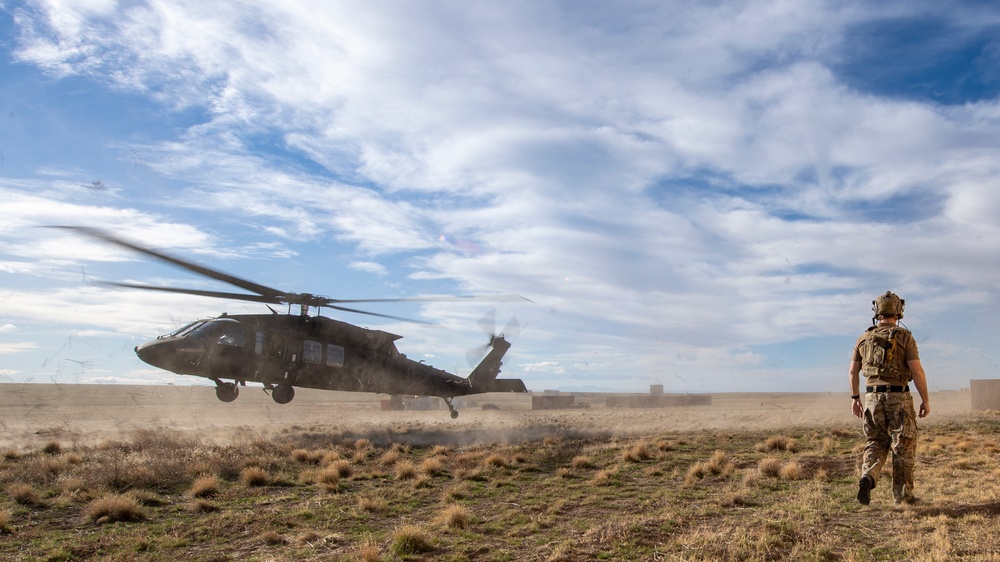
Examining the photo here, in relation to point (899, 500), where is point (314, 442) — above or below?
below

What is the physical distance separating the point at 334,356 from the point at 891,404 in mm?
17402

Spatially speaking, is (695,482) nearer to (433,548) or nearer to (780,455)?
(780,455)

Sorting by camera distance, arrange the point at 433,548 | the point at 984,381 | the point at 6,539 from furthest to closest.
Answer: the point at 984,381
the point at 6,539
the point at 433,548

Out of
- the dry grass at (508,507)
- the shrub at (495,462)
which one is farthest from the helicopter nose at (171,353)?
the shrub at (495,462)

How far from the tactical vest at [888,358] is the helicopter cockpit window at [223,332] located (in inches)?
662

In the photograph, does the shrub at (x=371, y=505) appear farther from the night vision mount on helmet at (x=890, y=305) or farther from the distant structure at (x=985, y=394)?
the distant structure at (x=985, y=394)

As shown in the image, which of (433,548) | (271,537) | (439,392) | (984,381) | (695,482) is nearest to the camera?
(433,548)

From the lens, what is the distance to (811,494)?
9.34 m

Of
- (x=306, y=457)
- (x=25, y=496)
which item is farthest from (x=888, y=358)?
(x=306, y=457)

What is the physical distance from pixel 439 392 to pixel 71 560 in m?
18.3

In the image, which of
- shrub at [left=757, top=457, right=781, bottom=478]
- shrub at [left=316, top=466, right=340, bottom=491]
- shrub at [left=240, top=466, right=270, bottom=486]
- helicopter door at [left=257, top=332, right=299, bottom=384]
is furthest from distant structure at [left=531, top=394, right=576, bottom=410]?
shrub at [left=757, top=457, right=781, bottom=478]

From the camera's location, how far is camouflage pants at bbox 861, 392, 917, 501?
25.3ft

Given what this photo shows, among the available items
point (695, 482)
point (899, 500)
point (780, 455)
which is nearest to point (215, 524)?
point (695, 482)

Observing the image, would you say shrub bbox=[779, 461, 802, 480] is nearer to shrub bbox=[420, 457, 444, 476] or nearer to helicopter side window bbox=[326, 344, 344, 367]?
shrub bbox=[420, 457, 444, 476]
